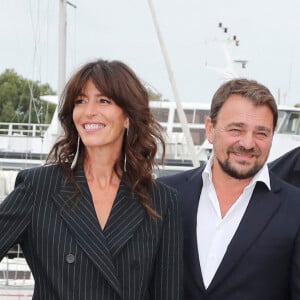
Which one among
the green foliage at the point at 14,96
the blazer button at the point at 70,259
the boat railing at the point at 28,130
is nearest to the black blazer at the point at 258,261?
the blazer button at the point at 70,259

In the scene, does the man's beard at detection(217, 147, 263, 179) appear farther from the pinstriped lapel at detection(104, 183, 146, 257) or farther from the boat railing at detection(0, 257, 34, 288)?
the boat railing at detection(0, 257, 34, 288)

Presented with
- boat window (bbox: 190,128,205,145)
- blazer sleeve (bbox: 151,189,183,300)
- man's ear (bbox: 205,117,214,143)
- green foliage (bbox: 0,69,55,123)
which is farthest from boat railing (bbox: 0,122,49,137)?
green foliage (bbox: 0,69,55,123)

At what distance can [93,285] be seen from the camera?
2832 millimetres

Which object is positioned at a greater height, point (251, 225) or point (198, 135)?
point (251, 225)

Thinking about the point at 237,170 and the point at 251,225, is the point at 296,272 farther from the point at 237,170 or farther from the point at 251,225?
the point at 237,170

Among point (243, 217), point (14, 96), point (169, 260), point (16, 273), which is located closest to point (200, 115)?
point (16, 273)

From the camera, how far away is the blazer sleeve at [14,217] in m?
2.80

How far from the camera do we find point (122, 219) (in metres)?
2.96

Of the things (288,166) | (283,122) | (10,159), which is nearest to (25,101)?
(10,159)

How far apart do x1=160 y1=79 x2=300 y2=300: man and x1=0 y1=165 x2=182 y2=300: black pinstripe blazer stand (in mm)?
249

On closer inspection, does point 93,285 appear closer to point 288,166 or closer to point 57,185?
point 57,185

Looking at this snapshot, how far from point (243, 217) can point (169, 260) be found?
1.43 feet

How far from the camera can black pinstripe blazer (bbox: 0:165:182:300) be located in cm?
282

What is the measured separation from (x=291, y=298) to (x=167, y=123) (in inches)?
713
